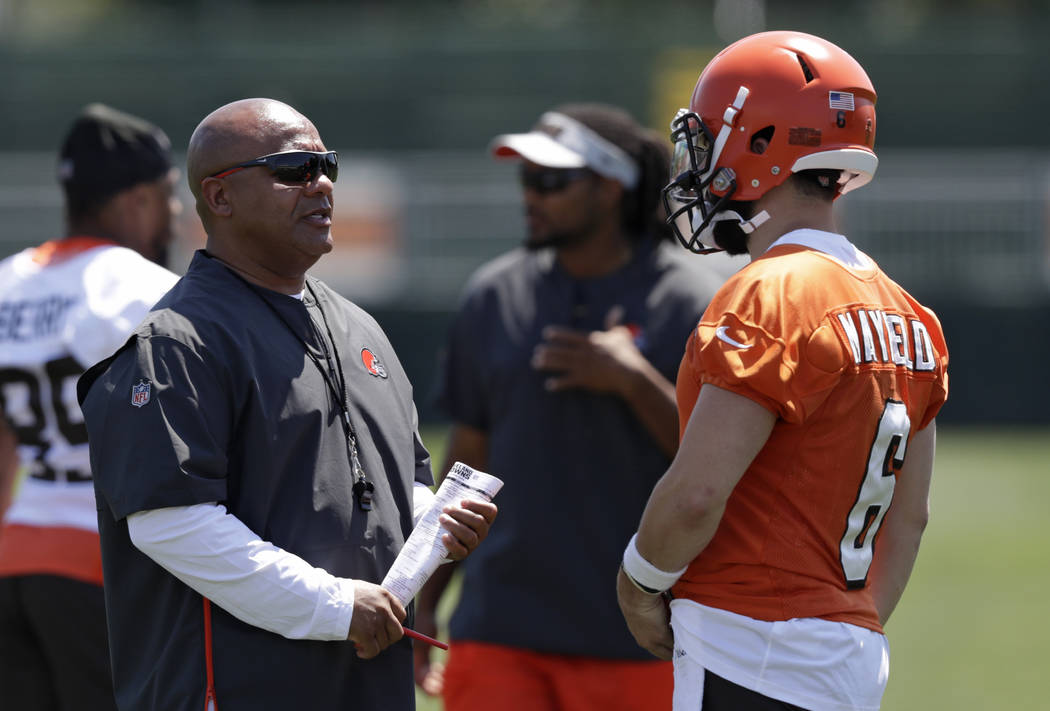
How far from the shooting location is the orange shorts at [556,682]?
428cm

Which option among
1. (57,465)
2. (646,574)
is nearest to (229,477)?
(646,574)

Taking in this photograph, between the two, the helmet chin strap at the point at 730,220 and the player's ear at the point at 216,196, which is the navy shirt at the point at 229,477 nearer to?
the player's ear at the point at 216,196

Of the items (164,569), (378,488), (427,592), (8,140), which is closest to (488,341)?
(427,592)

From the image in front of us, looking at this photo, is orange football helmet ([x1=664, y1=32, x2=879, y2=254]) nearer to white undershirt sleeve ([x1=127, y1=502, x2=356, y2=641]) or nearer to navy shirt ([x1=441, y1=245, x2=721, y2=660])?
white undershirt sleeve ([x1=127, y1=502, x2=356, y2=641])

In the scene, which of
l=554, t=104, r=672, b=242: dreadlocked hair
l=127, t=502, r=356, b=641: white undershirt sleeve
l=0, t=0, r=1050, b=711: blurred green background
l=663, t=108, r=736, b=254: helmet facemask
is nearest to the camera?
l=127, t=502, r=356, b=641: white undershirt sleeve

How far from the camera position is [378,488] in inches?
122

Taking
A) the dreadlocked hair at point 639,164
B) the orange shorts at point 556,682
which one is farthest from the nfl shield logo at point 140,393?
the dreadlocked hair at point 639,164

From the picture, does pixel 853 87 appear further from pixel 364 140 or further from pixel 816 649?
pixel 364 140

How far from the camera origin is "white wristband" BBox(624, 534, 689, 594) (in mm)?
2934

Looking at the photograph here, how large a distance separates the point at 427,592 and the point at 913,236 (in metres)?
13.8

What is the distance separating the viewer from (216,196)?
10.1 feet

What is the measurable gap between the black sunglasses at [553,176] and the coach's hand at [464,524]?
1.85 m

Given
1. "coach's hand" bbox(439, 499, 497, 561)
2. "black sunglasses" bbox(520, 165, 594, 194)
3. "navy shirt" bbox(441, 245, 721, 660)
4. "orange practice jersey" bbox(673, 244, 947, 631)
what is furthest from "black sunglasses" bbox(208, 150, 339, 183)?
"black sunglasses" bbox(520, 165, 594, 194)

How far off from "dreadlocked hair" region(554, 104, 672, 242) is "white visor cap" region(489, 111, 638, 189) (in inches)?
1.2
